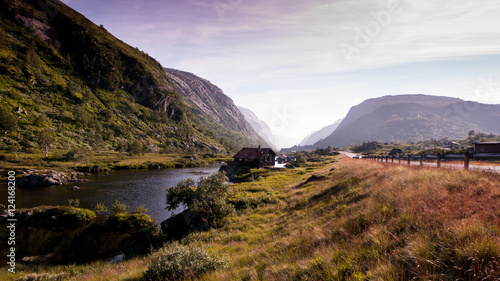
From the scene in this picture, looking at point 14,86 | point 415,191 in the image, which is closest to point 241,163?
point 415,191

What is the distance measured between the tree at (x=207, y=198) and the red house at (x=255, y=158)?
60085 mm

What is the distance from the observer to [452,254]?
5551 mm

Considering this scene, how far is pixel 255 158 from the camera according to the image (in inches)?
3469

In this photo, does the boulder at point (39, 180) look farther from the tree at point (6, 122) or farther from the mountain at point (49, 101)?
the tree at point (6, 122)

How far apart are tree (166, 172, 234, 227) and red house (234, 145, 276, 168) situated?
60.1 meters

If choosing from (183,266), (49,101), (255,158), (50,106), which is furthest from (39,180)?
(49,101)

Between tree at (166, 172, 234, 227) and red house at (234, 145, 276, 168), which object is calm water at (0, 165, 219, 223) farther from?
red house at (234, 145, 276, 168)

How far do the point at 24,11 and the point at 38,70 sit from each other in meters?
95.0

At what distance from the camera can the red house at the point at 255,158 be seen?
88125 mm

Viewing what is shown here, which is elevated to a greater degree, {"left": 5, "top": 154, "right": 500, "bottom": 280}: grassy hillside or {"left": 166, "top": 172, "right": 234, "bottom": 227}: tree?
{"left": 5, "top": 154, "right": 500, "bottom": 280}: grassy hillside

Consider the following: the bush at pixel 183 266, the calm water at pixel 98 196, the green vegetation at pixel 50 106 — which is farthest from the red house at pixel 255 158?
the bush at pixel 183 266

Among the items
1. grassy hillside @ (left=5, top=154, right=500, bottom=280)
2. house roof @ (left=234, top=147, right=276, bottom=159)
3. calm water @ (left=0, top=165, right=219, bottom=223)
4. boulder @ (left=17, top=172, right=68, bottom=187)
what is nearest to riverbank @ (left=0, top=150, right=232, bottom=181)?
boulder @ (left=17, top=172, right=68, bottom=187)

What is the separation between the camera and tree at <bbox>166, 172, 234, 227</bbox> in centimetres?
2542

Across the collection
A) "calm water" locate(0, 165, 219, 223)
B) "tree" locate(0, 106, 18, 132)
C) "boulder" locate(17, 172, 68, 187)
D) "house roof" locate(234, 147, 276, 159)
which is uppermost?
"tree" locate(0, 106, 18, 132)
